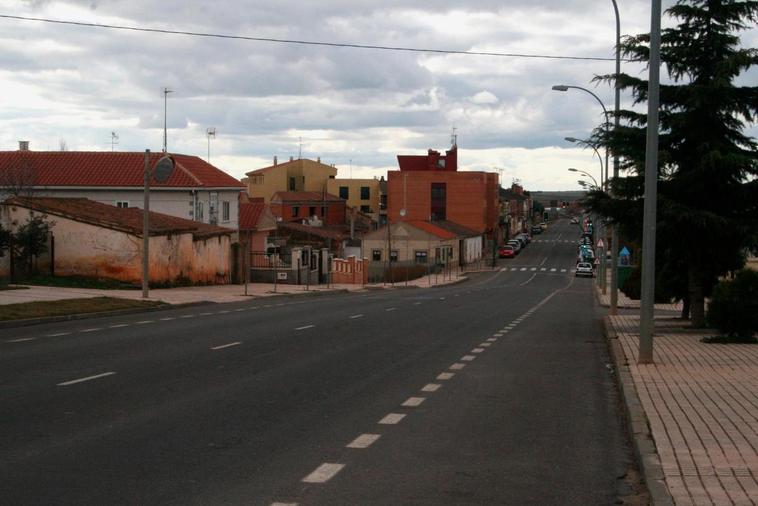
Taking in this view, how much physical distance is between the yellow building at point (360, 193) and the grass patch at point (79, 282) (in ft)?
370

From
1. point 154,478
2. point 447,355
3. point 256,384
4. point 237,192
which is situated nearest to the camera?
point 154,478

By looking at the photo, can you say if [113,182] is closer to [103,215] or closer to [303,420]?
[103,215]

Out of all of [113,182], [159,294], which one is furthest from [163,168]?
[113,182]

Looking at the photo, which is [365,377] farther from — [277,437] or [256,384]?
[277,437]

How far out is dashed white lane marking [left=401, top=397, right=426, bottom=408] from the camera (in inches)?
453

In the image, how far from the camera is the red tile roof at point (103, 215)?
38.7 metres

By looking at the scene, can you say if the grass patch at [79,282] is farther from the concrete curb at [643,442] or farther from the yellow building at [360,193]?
the yellow building at [360,193]

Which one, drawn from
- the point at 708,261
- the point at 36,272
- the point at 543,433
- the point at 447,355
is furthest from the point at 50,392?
the point at 36,272

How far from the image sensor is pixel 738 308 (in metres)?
18.8

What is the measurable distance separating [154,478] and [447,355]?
1032cm

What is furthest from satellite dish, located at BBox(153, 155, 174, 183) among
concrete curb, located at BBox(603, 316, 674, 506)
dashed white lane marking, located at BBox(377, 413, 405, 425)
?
dashed white lane marking, located at BBox(377, 413, 405, 425)

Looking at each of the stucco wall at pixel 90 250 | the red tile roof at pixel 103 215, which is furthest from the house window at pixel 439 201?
the stucco wall at pixel 90 250

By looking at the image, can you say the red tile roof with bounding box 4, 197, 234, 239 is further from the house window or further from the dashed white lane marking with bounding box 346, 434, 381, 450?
the house window

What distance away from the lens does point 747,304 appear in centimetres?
1873
